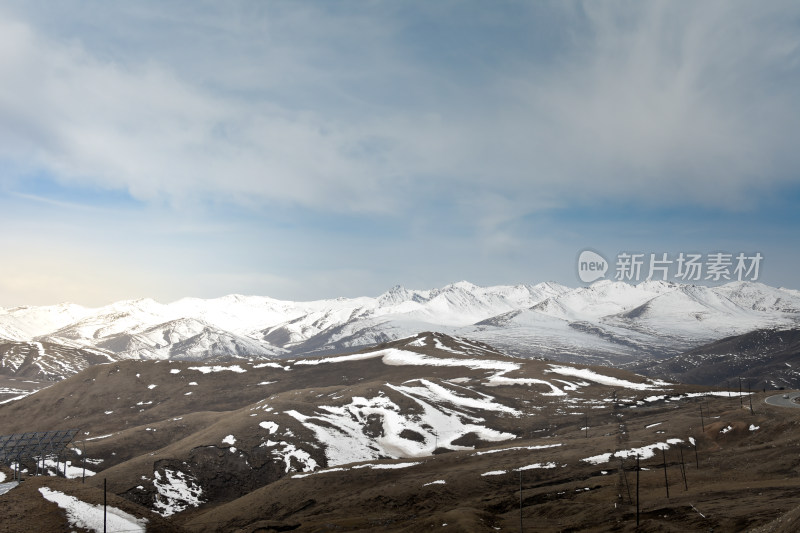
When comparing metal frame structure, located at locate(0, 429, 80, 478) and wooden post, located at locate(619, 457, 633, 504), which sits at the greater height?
wooden post, located at locate(619, 457, 633, 504)

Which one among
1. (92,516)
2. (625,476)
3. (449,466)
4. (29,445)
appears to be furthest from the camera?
(449,466)

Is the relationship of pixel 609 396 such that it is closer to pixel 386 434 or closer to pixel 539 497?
pixel 386 434

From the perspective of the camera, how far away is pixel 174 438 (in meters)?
167

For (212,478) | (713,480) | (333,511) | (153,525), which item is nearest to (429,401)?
(212,478)

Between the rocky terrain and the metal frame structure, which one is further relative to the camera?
the metal frame structure

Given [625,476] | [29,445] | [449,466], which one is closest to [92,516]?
[29,445]

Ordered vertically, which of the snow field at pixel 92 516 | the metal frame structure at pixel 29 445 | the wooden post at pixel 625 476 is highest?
the wooden post at pixel 625 476

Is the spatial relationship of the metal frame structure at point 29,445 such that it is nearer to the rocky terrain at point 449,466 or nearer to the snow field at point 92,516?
the rocky terrain at point 449,466

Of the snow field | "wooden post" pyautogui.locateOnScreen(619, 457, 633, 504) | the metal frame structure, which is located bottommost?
the metal frame structure

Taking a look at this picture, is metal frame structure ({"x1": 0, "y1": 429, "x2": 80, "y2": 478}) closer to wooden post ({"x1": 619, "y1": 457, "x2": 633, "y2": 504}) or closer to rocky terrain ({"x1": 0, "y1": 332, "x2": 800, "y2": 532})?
rocky terrain ({"x1": 0, "y1": 332, "x2": 800, "y2": 532})

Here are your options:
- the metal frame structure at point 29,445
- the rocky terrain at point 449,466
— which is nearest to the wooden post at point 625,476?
the rocky terrain at point 449,466

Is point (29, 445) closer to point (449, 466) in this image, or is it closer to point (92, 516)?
point (92, 516)

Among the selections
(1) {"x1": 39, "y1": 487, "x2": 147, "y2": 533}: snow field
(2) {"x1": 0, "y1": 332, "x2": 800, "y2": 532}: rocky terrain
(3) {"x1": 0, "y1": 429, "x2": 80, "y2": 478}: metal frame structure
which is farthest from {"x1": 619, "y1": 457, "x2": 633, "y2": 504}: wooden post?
(3) {"x1": 0, "y1": 429, "x2": 80, "y2": 478}: metal frame structure

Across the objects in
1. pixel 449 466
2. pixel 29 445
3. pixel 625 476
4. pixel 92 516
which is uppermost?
pixel 625 476
